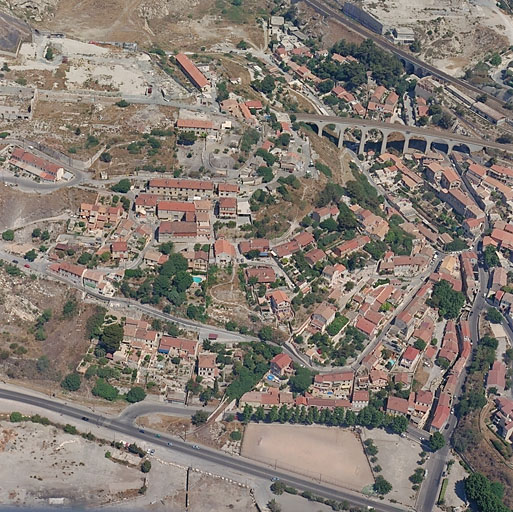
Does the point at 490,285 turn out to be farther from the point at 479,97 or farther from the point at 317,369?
the point at 479,97

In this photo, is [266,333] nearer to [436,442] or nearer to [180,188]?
[436,442]

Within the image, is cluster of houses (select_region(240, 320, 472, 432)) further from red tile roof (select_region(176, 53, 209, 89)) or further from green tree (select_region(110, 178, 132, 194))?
red tile roof (select_region(176, 53, 209, 89))

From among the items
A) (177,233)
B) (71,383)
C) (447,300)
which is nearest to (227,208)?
(177,233)

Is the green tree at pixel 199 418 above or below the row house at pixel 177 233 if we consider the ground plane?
below

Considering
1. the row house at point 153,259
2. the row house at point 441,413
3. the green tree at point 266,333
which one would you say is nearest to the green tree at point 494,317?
the row house at point 441,413

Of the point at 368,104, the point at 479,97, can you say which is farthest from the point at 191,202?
the point at 479,97

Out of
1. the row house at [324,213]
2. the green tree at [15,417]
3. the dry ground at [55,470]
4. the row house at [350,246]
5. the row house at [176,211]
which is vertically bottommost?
the green tree at [15,417]

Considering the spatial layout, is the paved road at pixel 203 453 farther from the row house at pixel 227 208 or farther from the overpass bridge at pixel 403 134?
the overpass bridge at pixel 403 134

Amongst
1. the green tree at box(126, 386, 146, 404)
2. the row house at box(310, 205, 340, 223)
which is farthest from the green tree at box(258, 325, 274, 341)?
the row house at box(310, 205, 340, 223)
